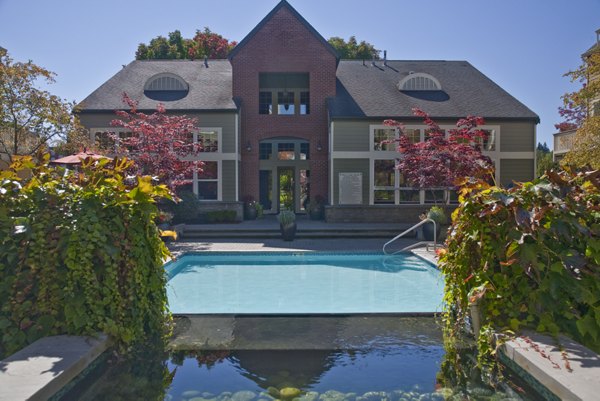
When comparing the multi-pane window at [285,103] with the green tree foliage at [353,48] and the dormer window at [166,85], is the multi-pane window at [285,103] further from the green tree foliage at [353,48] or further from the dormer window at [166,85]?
the green tree foliage at [353,48]

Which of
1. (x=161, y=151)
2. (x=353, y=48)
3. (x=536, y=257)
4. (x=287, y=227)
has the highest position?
(x=353, y=48)

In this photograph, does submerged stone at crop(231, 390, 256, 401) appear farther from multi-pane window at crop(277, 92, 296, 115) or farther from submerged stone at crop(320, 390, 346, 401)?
multi-pane window at crop(277, 92, 296, 115)

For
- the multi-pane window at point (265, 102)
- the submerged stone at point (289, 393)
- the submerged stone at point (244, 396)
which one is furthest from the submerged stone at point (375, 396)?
the multi-pane window at point (265, 102)

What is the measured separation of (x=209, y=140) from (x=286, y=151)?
3.19 m

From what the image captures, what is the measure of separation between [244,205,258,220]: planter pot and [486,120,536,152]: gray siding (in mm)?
9449

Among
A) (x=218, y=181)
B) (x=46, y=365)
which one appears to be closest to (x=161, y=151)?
(x=218, y=181)

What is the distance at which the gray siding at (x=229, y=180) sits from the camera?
18.8 m

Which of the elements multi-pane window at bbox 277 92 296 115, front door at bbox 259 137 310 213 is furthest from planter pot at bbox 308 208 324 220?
multi-pane window at bbox 277 92 296 115

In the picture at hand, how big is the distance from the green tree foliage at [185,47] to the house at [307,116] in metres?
11.6

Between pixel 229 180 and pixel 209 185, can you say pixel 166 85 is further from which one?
pixel 229 180

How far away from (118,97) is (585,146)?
1606 cm

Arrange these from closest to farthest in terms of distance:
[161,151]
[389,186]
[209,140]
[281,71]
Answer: [161,151] → [389,186] → [209,140] → [281,71]

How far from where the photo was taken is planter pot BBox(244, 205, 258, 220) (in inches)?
757

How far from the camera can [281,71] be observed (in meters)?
19.8
